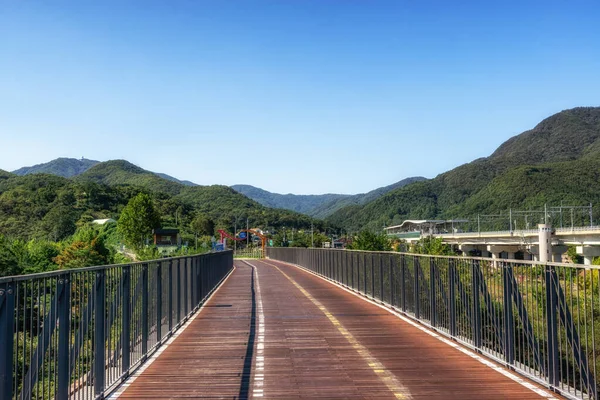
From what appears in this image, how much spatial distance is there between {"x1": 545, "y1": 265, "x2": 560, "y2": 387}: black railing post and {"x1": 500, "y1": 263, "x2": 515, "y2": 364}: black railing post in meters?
1.18

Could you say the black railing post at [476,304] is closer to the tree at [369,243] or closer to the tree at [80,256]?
the tree at [369,243]

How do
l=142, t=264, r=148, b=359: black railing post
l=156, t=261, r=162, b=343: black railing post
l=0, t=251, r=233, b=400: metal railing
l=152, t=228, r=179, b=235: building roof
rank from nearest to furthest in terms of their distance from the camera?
1. l=0, t=251, r=233, b=400: metal railing
2. l=142, t=264, r=148, b=359: black railing post
3. l=156, t=261, r=162, b=343: black railing post
4. l=152, t=228, r=179, b=235: building roof

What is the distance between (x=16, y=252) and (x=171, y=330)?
7811cm

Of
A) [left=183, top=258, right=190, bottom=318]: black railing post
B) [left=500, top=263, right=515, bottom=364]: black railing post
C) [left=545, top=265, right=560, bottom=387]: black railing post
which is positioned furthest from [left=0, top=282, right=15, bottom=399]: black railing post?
[left=183, top=258, right=190, bottom=318]: black railing post

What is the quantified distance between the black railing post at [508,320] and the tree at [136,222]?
13140 cm

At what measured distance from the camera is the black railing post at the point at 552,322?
693cm

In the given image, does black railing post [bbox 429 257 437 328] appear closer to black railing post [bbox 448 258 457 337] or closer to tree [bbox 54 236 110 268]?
black railing post [bbox 448 258 457 337]

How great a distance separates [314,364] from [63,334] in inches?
157

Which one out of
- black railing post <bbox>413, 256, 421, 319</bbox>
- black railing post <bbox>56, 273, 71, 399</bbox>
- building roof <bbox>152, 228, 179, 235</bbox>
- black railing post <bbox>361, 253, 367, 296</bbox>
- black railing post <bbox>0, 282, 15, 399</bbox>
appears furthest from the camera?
building roof <bbox>152, 228, 179, 235</bbox>

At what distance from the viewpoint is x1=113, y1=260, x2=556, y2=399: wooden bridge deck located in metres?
7.20

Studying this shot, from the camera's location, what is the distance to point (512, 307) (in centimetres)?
826

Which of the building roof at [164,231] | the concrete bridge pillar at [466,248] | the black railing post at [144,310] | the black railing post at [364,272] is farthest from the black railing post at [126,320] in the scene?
the building roof at [164,231]

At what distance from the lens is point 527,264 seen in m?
7.75

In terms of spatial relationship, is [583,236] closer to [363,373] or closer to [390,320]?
[390,320]
